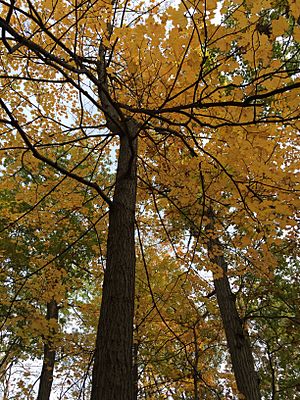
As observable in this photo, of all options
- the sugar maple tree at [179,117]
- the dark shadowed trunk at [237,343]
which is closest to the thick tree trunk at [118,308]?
the sugar maple tree at [179,117]

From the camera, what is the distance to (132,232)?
2414 millimetres

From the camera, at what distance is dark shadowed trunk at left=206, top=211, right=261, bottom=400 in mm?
4214

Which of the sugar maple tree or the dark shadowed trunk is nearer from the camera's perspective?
the sugar maple tree

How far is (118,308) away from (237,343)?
319 centimetres

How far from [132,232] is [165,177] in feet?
4.09

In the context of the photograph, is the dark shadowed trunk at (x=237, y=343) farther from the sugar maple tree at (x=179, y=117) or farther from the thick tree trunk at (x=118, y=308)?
the thick tree trunk at (x=118, y=308)

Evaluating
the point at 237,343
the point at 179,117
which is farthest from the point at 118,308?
the point at 237,343

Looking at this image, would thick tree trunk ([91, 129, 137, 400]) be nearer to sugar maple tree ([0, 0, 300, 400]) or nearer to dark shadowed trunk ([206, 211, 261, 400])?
sugar maple tree ([0, 0, 300, 400])

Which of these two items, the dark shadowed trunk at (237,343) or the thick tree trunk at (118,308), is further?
the dark shadowed trunk at (237,343)

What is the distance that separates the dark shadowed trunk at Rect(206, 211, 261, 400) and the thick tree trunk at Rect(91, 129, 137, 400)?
70.2 inches

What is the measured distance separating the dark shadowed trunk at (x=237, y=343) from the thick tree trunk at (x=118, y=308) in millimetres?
1783

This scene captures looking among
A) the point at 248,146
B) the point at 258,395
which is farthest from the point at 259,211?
the point at 258,395

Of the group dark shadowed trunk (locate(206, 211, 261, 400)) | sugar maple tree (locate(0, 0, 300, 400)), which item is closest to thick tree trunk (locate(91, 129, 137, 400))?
sugar maple tree (locate(0, 0, 300, 400))

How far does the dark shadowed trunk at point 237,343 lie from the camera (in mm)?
4214
